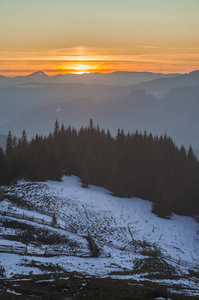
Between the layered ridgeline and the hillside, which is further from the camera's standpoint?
the layered ridgeline

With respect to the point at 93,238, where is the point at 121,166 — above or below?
above

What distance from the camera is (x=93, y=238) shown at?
35500 mm

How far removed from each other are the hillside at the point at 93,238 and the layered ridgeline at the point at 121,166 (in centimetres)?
397

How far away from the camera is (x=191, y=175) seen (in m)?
67.1

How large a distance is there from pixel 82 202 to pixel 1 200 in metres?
12.0

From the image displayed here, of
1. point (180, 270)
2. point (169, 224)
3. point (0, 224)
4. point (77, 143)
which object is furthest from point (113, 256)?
point (77, 143)

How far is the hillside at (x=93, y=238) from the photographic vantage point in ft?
80.4

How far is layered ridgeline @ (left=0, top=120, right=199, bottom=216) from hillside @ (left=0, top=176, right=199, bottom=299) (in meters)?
3.97

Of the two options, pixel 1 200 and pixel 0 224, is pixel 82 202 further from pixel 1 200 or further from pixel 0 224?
pixel 0 224

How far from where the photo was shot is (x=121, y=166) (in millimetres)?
66938

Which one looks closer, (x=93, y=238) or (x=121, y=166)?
(x=93, y=238)

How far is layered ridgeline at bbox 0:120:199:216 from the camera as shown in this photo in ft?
194

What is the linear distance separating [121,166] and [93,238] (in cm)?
3236

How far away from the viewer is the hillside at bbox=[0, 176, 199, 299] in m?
24.5
